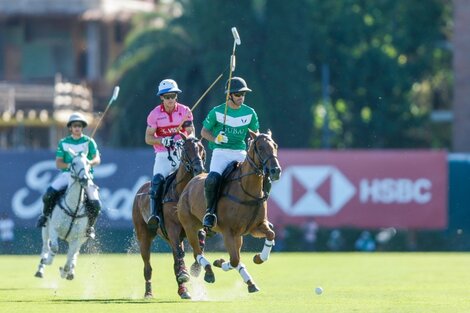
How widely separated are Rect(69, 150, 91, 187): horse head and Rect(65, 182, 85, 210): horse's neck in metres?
0.43

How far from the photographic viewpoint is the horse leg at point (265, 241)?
17250 mm

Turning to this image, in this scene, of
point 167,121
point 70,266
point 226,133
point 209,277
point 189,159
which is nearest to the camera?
point 209,277

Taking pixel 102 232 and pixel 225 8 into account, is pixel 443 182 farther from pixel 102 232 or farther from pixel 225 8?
pixel 225 8

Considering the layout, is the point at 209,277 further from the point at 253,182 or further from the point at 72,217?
the point at 72,217

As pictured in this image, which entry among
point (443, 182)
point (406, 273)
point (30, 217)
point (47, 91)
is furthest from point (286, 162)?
point (47, 91)

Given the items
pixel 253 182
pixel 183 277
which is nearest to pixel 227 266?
pixel 183 277

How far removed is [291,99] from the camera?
47062 mm

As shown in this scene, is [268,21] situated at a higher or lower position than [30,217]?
higher

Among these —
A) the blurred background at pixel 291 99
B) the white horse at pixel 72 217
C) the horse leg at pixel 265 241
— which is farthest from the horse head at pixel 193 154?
the blurred background at pixel 291 99

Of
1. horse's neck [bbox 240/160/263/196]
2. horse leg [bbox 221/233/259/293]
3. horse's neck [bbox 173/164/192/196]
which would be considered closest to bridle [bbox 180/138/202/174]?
horse's neck [bbox 173/164/192/196]

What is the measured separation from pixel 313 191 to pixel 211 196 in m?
17.6

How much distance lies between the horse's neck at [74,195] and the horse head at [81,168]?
1.40 feet

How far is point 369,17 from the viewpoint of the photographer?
177ft

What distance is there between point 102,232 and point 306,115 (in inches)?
617
